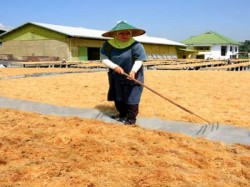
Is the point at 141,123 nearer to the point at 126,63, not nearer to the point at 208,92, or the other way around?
the point at 126,63

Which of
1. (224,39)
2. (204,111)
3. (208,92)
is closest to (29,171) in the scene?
(204,111)

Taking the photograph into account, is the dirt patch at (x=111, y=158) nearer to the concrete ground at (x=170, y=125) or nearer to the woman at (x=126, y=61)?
the concrete ground at (x=170, y=125)

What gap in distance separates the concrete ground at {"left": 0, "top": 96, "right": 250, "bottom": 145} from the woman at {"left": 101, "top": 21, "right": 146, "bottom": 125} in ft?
1.13

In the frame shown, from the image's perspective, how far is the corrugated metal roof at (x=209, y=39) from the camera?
5881cm

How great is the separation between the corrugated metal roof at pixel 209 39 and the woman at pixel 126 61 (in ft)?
182

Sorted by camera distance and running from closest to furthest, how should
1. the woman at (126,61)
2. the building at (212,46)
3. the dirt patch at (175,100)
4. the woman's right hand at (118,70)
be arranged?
the woman's right hand at (118,70)
the woman at (126,61)
the dirt patch at (175,100)
the building at (212,46)

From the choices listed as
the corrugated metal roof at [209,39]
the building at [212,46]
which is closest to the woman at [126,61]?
the building at [212,46]

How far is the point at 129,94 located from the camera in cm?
521

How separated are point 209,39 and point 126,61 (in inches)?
2268

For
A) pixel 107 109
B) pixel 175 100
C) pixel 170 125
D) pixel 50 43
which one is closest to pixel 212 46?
pixel 50 43

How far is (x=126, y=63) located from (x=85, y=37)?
24.9 meters

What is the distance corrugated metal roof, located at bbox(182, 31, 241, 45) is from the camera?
193 ft

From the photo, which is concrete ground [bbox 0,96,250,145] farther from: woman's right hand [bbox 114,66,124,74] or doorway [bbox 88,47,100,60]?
doorway [bbox 88,47,100,60]

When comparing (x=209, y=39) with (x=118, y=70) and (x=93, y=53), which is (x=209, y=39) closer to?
(x=93, y=53)
